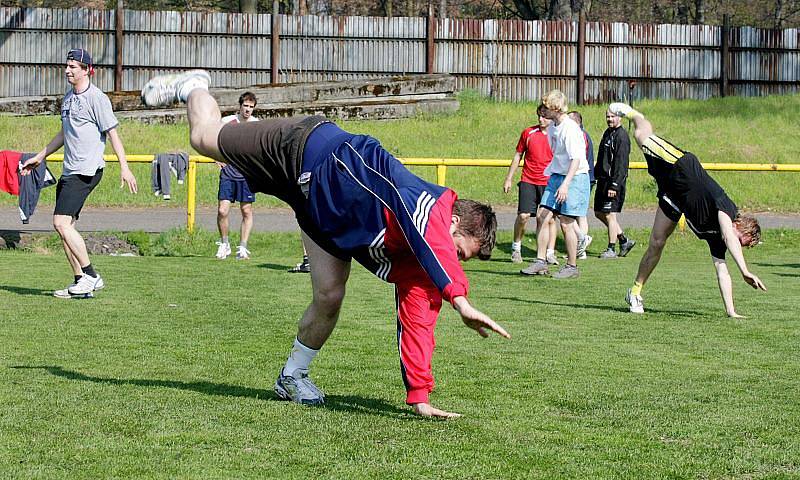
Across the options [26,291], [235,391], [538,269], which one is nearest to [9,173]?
[26,291]

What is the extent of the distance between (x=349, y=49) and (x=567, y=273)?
16.5m

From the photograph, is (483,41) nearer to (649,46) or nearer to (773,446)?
(649,46)

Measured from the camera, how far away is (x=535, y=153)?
15.5 meters

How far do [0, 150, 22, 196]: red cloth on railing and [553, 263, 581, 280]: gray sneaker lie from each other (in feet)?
24.6

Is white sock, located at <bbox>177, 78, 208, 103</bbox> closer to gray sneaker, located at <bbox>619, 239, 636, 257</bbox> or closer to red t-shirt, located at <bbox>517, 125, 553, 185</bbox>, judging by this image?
red t-shirt, located at <bbox>517, 125, 553, 185</bbox>

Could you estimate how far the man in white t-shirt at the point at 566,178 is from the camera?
506 inches

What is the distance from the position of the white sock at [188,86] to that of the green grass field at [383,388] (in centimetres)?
162

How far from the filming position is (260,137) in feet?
19.0

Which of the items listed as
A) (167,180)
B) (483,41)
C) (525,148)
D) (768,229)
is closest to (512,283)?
(525,148)

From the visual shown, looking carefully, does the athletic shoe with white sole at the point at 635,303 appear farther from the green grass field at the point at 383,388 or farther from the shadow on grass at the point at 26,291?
the shadow on grass at the point at 26,291

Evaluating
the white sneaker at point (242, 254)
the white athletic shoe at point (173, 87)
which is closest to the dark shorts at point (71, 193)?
the white athletic shoe at point (173, 87)

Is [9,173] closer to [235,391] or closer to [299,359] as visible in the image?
[235,391]

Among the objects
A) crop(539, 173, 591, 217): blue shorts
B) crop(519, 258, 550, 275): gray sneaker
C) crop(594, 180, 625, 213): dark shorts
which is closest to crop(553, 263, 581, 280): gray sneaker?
→ crop(519, 258, 550, 275): gray sneaker

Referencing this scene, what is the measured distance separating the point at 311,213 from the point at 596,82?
2472cm
